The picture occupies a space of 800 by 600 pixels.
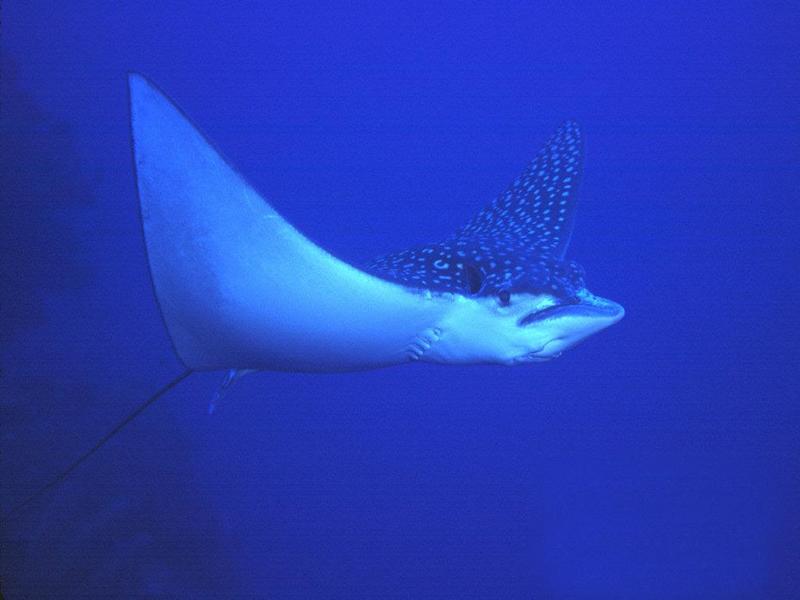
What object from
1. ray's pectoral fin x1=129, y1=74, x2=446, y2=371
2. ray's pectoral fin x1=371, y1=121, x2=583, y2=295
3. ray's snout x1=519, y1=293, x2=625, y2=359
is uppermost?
ray's pectoral fin x1=371, y1=121, x2=583, y2=295

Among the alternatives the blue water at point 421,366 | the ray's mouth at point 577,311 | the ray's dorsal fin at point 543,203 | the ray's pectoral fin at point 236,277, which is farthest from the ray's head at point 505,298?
the blue water at point 421,366

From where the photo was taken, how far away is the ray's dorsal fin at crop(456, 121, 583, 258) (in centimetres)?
408

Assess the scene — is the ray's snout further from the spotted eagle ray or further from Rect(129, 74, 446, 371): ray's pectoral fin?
Rect(129, 74, 446, 371): ray's pectoral fin

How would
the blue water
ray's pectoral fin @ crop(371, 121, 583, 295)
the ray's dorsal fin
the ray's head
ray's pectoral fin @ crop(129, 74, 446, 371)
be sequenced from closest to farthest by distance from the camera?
ray's pectoral fin @ crop(129, 74, 446, 371), the ray's head, ray's pectoral fin @ crop(371, 121, 583, 295), the ray's dorsal fin, the blue water

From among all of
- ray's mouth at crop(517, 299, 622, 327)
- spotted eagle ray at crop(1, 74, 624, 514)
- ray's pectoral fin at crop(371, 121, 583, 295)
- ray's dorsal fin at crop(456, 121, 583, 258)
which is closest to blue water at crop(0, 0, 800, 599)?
ray's dorsal fin at crop(456, 121, 583, 258)

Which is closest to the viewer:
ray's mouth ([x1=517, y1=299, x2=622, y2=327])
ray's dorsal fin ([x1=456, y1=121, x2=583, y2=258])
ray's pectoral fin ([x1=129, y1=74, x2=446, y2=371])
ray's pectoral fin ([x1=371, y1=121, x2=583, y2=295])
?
ray's pectoral fin ([x1=129, y1=74, x2=446, y2=371])

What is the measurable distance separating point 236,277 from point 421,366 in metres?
15.1

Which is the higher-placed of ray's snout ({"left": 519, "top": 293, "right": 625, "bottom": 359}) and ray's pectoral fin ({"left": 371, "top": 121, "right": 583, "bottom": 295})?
ray's pectoral fin ({"left": 371, "top": 121, "right": 583, "bottom": 295})

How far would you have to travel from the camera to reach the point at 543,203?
4582mm

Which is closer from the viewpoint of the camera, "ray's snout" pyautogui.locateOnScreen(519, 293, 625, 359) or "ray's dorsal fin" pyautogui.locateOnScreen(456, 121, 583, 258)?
"ray's snout" pyautogui.locateOnScreen(519, 293, 625, 359)

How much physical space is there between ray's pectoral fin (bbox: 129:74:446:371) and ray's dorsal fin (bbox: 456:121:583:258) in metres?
1.50

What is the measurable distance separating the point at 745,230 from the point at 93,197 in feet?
69.3

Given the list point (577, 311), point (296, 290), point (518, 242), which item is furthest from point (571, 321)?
A: point (518, 242)

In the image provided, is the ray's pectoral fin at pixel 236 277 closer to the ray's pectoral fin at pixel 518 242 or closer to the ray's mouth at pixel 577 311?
the ray's pectoral fin at pixel 518 242
